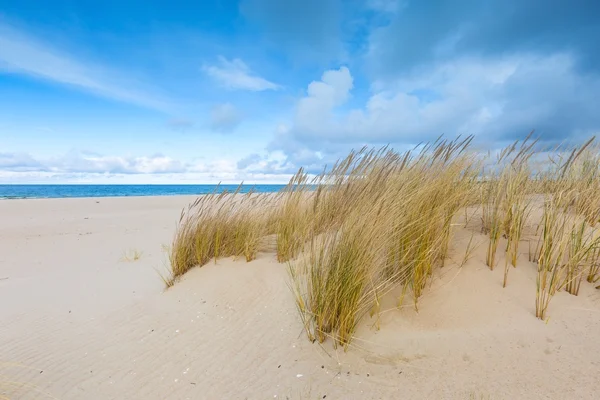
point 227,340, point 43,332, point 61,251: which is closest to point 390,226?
point 227,340

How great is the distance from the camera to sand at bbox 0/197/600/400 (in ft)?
7.10

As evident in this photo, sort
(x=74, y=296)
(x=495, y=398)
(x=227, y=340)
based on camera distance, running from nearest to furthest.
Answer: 1. (x=495, y=398)
2. (x=227, y=340)
3. (x=74, y=296)

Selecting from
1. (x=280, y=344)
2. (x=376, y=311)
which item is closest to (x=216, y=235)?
(x=280, y=344)

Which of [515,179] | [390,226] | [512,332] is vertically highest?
[515,179]

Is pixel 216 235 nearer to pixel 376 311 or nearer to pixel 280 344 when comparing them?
pixel 280 344

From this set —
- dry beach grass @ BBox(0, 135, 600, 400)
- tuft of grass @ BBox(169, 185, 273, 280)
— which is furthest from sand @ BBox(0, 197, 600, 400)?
tuft of grass @ BBox(169, 185, 273, 280)

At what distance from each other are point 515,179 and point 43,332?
17.5ft

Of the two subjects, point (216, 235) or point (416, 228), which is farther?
point (216, 235)

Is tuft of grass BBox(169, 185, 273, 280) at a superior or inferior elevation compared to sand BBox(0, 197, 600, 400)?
superior

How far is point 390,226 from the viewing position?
111 inches

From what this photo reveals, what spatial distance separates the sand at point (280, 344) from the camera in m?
2.16

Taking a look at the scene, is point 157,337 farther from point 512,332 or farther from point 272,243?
point 512,332

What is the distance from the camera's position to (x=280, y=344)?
2.87 m

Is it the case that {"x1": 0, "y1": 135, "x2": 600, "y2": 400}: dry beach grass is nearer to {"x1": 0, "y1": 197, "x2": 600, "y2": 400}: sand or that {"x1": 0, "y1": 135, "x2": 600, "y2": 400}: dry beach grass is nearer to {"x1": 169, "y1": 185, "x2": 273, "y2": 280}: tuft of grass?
{"x1": 0, "y1": 197, "x2": 600, "y2": 400}: sand
